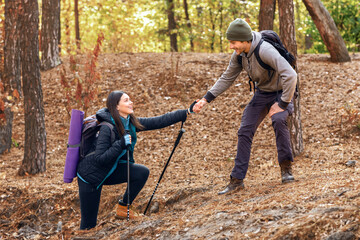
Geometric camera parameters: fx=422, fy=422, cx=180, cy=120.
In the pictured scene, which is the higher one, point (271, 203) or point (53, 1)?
point (53, 1)

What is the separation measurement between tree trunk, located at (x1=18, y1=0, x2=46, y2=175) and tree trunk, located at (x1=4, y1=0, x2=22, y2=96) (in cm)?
78

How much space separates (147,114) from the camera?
10.2 meters

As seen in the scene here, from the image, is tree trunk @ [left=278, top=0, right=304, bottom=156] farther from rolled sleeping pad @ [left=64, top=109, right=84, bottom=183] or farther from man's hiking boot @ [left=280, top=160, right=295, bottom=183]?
rolled sleeping pad @ [left=64, top=109, right=84, bottom=183]

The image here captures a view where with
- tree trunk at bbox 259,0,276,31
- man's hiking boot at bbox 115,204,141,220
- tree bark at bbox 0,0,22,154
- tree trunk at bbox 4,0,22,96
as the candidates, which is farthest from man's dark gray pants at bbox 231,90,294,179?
tree trunk at bbox 4,0,22,96

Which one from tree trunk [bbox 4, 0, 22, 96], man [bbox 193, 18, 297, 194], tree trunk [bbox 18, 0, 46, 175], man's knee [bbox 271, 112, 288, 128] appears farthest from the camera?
tree trunk [bbox 4, 0, 22, 96]

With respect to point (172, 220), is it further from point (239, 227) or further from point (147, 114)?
point (147, 114)

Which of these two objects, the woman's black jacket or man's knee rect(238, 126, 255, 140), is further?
man's knee rect(238, 126, 255, 140)

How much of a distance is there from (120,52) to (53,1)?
2.67 metres

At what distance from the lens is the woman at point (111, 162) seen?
15.0 ft

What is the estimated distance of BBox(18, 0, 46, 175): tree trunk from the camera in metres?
7.88

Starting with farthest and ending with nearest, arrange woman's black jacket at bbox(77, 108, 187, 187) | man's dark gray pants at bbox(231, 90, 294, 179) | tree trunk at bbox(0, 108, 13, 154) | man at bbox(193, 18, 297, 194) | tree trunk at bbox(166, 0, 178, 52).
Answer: tree trunk at bbox(166, 0, 178, 52) < tree trunk at bbox(0, 108, 13, 154) < man's dark gray pants at bbox(231, 90, 294, 179) < man at bbox(193, 18, 297, 194) < woman's black jacket at bbox(77, 108, 187, 187)

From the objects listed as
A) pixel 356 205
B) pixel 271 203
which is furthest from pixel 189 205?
pixel 356 205

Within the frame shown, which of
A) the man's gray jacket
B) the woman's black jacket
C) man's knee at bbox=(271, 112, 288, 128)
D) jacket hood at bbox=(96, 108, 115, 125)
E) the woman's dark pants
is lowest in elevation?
the woman's dark pants

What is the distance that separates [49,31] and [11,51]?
341 centimetres
